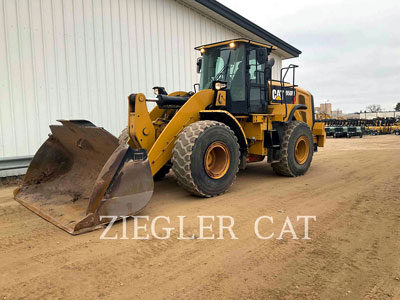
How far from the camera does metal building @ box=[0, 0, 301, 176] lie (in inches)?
271

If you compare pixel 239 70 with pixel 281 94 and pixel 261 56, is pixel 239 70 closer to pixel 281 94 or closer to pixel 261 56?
pixel 261 56

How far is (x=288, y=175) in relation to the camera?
7059 mm

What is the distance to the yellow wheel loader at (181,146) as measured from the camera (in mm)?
3844

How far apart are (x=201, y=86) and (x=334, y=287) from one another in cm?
520

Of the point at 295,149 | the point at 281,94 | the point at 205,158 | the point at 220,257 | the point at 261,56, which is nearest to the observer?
the point at 220,257

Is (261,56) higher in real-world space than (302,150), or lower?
higher

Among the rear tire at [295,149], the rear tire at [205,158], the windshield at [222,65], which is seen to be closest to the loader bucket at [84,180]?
the rear tire at [205,158]

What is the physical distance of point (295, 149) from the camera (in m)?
7.05

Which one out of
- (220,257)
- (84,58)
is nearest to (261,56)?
(220,257)

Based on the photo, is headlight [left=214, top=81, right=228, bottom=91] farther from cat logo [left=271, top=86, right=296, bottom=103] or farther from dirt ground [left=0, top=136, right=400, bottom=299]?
dirt ground [left=0, top=136, right=400, bottom=299]

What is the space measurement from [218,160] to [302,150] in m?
3.02
